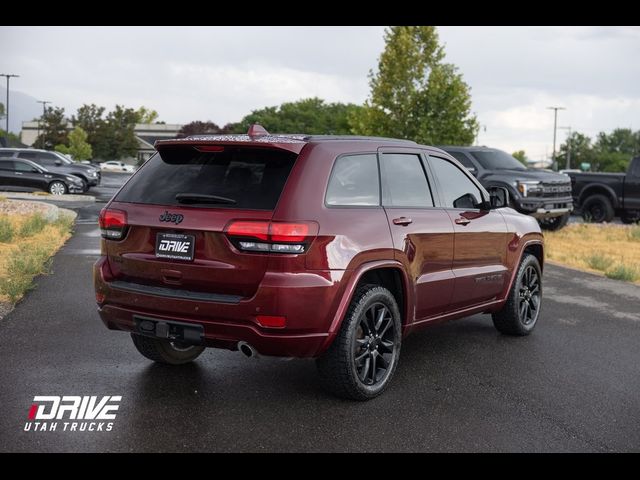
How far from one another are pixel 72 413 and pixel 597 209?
2010cm

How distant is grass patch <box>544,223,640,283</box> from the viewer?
13.0 meters

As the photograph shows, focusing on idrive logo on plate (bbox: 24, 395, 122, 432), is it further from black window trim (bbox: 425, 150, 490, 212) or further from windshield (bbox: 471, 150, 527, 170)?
windshield (bbox: 471, 150, 527, 170)

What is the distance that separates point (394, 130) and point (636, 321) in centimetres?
2768

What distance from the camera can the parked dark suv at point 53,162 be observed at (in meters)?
31.9

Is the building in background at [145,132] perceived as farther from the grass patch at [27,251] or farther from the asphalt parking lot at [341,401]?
the asphalt parking lot at [341,401]

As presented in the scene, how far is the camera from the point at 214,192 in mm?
4984

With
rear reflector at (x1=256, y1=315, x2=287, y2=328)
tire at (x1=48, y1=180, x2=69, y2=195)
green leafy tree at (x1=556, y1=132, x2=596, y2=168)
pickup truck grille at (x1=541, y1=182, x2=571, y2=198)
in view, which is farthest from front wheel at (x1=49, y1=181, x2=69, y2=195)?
green leafy tree at (x1=556, y1=132, x2=596, y2=168)

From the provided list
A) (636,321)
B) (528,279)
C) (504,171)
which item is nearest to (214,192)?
(528,279)

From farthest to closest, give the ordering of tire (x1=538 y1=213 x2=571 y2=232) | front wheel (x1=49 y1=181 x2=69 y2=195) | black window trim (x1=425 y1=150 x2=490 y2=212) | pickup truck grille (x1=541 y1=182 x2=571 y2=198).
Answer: front wheel (x1=49 y1=181 x2=69 y2=195)
tire (x1=538 y1=213 x2=571 y2=232)
pickup truck grille (x1=541 y1=182 x2=571 y2=198)
black window trim (x1=425 y1=150 x2=490 y2=212)

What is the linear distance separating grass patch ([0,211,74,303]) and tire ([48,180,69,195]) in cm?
1297

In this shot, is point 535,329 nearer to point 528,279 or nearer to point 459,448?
point 528,279

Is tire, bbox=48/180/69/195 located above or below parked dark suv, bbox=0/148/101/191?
below

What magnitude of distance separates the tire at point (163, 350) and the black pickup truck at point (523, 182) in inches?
449

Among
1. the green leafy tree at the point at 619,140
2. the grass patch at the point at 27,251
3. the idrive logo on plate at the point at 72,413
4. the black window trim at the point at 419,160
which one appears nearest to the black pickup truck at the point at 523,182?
the grass patch at the point at 27,251
